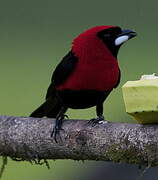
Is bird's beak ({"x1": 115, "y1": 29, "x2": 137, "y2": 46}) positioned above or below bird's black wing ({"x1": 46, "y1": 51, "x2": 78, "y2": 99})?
above

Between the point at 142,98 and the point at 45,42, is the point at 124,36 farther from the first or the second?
the point at 45,42

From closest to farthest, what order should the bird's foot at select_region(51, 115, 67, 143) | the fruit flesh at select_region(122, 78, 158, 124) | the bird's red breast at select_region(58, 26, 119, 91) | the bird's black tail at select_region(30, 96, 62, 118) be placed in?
the fruit flesh at select_region(122, 78, 158, 124) < the bird's foot at select_region(51, 115, 67, 143) < the bird's red breast at select_region(58, 26, 119, 91) < the bird's black tail at select_region(30, 96, 62, 118)

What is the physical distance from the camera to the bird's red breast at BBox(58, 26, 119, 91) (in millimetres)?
3598

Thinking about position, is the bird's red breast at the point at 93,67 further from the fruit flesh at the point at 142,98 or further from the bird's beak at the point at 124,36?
the fruit flesh at the point at 142,98

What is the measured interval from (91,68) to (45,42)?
57.9 inches

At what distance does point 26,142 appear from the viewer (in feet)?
11.1

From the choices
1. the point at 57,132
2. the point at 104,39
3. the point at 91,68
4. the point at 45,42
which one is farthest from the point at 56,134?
the point at 45,42

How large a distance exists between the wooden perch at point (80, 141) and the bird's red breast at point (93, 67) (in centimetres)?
22

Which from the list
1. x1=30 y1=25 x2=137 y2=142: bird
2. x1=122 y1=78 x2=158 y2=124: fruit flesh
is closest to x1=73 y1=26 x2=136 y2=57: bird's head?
x1=30 y1=25 x2=137 y2=142: bird

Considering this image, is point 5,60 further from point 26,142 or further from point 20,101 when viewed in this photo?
point 26,142

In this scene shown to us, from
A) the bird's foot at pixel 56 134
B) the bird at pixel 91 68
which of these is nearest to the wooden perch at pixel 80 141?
the bird's foot at pixel 56 134

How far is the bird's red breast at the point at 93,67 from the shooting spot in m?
3.60

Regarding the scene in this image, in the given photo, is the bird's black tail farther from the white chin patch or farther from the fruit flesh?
the fruit flesh

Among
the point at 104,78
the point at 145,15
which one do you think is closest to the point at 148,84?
the point at 104,78
